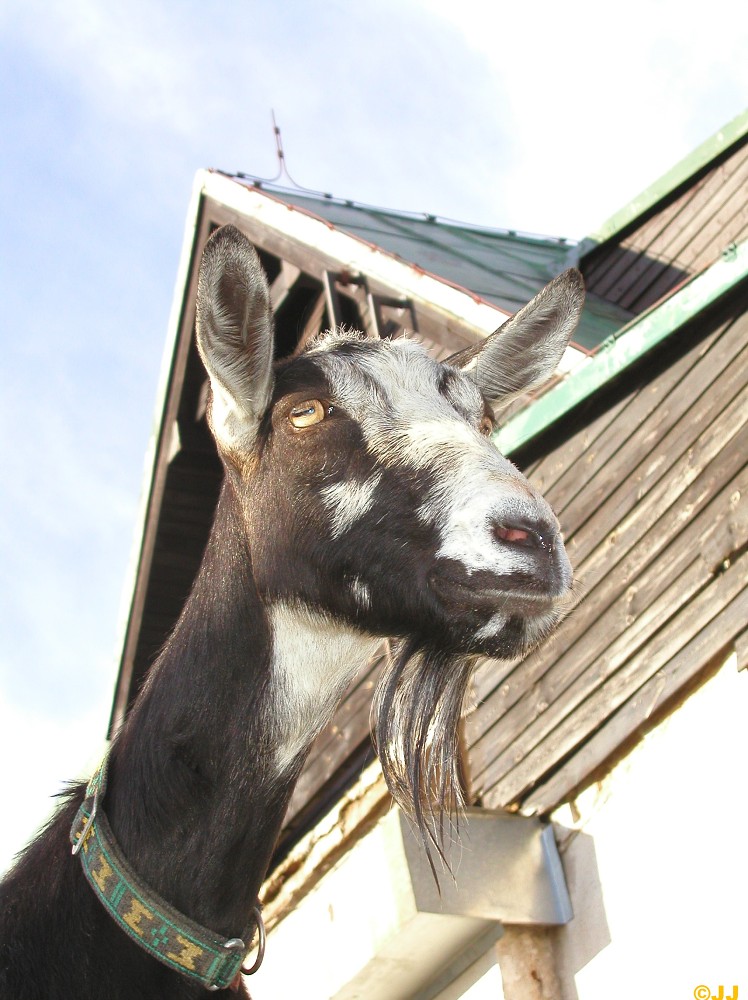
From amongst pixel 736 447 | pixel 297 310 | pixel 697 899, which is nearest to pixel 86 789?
pixel 697 899

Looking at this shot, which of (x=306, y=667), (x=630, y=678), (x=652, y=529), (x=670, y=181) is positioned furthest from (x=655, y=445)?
(x=670, y=181)

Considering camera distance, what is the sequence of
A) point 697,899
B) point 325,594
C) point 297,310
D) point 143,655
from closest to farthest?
point 325,594, point 697,899, point 143,655, point 297,310

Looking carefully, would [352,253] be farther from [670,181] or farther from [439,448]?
[439,448]

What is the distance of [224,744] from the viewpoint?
9.44ft

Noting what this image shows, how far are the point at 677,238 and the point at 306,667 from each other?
703cm

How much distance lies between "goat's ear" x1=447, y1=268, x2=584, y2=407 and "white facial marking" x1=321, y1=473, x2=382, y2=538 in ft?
2.85

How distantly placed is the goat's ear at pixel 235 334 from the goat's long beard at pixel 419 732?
0.73 metres

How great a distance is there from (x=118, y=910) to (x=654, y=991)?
9.36 ft

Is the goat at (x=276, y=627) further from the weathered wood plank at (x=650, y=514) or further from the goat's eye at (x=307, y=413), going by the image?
the weathered wood plank at (x=650, y=514)

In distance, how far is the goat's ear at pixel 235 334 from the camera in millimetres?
2893

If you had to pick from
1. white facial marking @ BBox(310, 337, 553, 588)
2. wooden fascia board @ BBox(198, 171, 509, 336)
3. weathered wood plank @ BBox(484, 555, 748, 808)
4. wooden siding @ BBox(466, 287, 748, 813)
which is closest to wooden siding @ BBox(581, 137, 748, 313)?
wooden fascia board @ BBox(198, 171, 509, 336)

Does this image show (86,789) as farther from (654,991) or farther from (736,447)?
(736,447)

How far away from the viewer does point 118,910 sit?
2729mm

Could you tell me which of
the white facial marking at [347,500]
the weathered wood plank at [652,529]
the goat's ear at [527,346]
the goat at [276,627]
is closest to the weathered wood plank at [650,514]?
the weathered wood plank at [652,529]
